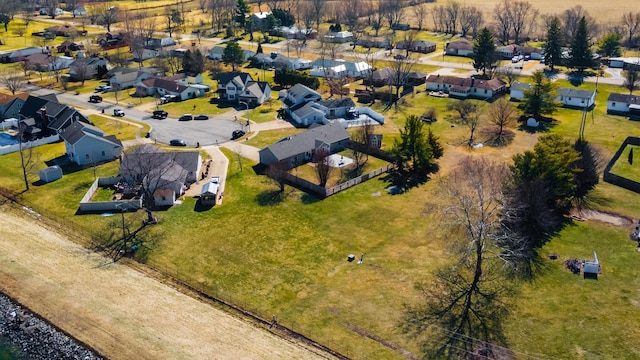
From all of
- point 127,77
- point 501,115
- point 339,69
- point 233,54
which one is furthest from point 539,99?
point 127,77

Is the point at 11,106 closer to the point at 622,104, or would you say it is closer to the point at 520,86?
the point at 520,86

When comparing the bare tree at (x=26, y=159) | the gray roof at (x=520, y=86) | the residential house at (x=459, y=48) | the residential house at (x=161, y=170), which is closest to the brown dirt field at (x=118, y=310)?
the residential house at (x=161, y=170)

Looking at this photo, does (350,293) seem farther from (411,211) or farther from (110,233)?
(110,233)

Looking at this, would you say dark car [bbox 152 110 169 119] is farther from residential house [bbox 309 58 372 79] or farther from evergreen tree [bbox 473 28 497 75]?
evergreen tree [bbox 473 28 497 75]

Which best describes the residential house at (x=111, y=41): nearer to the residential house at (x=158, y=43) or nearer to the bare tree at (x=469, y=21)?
the residential house at (x=158, y=43)

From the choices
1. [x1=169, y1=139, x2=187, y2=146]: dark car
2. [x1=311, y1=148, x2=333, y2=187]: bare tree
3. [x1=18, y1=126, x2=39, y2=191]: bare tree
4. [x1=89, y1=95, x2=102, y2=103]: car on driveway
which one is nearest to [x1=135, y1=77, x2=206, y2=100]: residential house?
[x1=89, y1=95, x2=102, y2=103]: car on driveway

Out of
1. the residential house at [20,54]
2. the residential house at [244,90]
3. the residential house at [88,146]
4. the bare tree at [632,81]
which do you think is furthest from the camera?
the residential house at [20,54]
